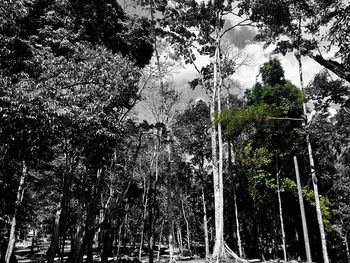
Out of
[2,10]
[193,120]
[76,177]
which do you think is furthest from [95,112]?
[193,120]

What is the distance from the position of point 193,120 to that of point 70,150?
16.4m

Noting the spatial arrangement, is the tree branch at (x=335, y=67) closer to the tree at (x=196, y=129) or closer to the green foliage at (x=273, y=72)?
the tree at (x=196, y=129)

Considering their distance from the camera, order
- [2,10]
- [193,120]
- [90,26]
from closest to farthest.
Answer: [2,10] < [90,26] < [193,120]

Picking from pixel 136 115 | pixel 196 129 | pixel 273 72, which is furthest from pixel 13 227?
pixel 273 72

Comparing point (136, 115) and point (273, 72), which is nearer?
point (136, 115)

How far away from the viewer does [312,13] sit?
916cm

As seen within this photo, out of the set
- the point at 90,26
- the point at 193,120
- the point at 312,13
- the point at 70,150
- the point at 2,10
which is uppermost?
the point at 193,120

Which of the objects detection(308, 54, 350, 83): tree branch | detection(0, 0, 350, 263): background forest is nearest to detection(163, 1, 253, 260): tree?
detection(0, 0, 350, 263): background forest

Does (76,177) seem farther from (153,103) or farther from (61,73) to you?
(61,73)

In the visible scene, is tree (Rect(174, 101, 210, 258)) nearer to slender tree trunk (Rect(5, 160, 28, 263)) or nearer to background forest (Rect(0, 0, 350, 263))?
background forest (Rect(0, 0, 350, 263))

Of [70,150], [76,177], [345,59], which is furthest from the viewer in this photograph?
[76,177]

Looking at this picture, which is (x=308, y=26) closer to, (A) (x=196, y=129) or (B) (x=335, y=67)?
(B) (x=335, y=67)

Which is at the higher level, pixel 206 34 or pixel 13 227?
pixel 206 34

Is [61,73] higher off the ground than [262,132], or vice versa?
[262,132]
